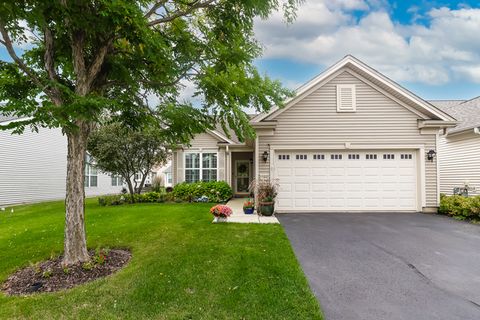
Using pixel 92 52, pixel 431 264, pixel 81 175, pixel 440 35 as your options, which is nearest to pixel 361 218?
pixel 431 264

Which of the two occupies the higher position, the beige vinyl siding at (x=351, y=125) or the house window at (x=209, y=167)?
the beige vinyl siding at (x=351, y=125)

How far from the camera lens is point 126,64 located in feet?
19.9

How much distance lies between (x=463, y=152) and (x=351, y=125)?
682 centimetres

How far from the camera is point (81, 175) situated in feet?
17.0

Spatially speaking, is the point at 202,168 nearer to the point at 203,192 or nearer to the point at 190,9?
the point at 203,192

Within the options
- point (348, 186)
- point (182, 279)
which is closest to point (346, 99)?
point (348, 186)

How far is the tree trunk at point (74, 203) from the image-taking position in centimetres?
508

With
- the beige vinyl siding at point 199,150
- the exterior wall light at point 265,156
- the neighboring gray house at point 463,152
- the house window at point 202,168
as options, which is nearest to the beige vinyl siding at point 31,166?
the beige vinyl siding at point 199,150

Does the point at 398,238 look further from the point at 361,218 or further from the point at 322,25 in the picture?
the point at 322,25

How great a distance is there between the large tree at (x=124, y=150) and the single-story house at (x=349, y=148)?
21.5 feet

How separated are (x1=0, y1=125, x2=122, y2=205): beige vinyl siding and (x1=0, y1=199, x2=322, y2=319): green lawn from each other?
10.3m

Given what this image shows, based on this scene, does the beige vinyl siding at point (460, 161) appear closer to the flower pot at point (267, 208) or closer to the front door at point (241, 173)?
the flower pot at point (267, 208)

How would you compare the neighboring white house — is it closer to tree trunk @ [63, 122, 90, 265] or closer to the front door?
the front door

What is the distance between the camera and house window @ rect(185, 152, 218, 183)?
16938 mm
